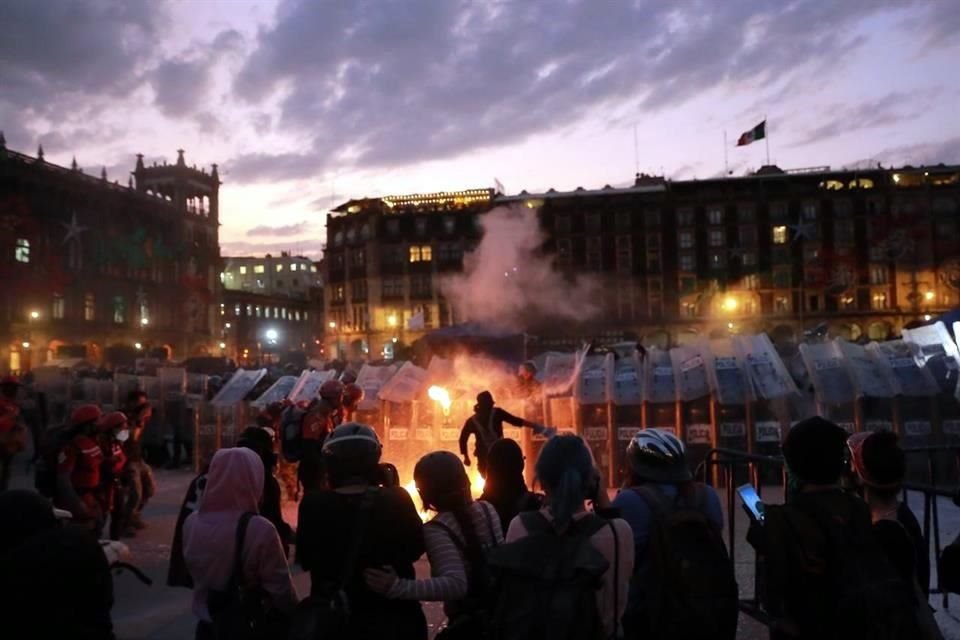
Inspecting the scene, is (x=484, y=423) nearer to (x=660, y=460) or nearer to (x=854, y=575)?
(x=660, y=460)

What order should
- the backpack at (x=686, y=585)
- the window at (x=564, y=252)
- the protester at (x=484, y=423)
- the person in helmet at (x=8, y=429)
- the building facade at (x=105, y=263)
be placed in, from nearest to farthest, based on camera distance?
1. the backpack at (x=686, y=585)
2. the protester at (x=484, y=423)
3. the person in helmet at (x=8, y=429)
4. the building facade at (x=105, y=263)
5. the window at (x=564, y=252)

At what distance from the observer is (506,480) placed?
4043 millimetres

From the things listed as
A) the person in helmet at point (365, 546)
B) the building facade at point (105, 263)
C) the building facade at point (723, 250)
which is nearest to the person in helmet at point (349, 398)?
the person in helmet at point (365, 546)

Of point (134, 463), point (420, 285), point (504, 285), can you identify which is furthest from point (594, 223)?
point (134, 463)

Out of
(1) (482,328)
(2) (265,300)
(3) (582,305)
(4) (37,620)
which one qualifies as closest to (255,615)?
(4) (37,620)

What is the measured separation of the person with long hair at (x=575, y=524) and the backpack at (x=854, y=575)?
558 millimetres

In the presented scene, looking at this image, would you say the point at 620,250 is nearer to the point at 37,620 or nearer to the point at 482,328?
the point at 482,328

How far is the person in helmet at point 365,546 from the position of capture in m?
3.12

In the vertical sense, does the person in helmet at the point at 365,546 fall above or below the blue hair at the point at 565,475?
below

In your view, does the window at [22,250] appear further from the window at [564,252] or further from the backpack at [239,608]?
the backpack at [239,608]

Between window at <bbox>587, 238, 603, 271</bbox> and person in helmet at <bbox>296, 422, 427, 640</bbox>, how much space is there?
6393cm

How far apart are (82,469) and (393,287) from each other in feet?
198

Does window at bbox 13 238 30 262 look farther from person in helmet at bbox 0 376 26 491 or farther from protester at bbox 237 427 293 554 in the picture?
protester at bbox 237 427 293 554

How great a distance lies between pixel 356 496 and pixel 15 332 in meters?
53.0
